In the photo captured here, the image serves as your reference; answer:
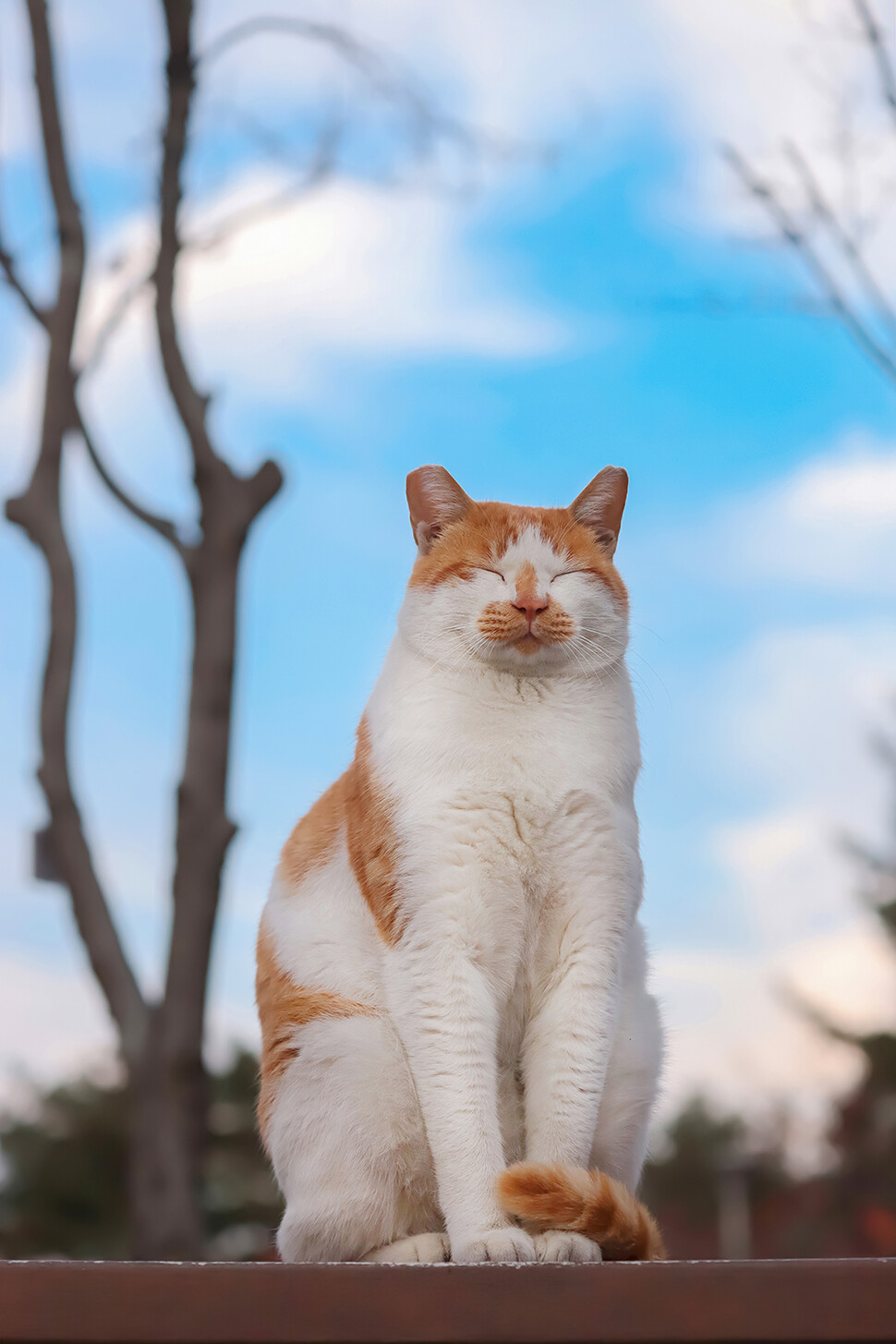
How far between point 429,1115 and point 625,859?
1.29 ft

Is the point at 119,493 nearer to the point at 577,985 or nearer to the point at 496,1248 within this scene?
the point at 577,985

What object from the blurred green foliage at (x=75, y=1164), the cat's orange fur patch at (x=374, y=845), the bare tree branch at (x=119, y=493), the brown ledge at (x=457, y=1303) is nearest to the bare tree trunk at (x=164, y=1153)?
the bare tree branch at (x=119, y=493)

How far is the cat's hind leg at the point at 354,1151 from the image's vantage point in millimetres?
1576

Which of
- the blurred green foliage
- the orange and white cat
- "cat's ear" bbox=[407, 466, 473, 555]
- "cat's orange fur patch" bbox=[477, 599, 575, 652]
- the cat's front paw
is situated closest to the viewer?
the cat's front paw

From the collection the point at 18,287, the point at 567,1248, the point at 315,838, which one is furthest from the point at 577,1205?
the point at 18,287

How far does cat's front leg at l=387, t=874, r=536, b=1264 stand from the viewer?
1.50 m

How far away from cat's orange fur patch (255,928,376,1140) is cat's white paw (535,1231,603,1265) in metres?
0.34

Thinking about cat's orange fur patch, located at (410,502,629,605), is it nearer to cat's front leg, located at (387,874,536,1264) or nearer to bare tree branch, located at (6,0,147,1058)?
cat's front leg, located at (387,874,536,1264)

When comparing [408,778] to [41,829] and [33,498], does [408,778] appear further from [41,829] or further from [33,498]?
[33,498]

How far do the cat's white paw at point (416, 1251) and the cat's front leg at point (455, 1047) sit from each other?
0.13 feet

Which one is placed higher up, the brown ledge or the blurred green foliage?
the brown ledge

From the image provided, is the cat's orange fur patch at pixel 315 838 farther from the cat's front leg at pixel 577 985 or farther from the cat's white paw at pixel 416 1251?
the cat's white paw at pixel 416 1251

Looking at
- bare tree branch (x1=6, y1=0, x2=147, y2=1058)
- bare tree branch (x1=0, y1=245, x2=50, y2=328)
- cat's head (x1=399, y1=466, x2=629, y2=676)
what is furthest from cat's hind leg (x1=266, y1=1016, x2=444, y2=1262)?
bare tree branch (x1=0, y1=245, x2=50, y2=328)

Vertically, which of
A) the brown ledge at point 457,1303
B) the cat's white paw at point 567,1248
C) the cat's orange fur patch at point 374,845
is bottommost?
the cat's white paw at point 567,1248
